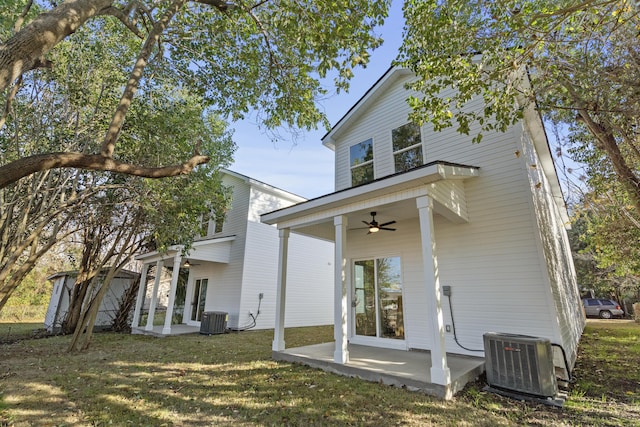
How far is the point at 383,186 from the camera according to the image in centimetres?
516

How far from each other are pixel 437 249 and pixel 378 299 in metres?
1.90

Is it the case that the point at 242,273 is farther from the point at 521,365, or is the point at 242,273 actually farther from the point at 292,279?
the point at 521,365

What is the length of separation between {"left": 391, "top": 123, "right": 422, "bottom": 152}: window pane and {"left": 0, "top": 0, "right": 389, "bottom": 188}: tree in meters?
2.57

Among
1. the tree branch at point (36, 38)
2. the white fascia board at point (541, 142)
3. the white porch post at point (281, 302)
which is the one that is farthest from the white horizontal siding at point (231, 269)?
the white fascia board at point (541, 142)

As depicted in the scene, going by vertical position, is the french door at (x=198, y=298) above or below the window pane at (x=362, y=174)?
below

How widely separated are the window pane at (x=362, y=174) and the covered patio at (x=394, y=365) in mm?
4410

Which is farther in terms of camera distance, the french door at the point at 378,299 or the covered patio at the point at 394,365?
the french door at the point at 378,299

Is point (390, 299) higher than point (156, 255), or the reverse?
point (156, 255)

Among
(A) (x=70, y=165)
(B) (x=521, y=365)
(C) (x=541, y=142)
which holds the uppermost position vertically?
(C) (x=541, y=142)

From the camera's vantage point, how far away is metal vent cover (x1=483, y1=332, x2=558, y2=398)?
163 inches

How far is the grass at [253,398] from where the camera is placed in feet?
11.5

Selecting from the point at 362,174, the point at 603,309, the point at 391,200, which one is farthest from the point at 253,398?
the point at 603,309

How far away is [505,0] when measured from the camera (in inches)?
161

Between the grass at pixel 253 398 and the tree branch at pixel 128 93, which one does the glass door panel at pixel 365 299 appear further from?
the tree branch at pixel 128 93
